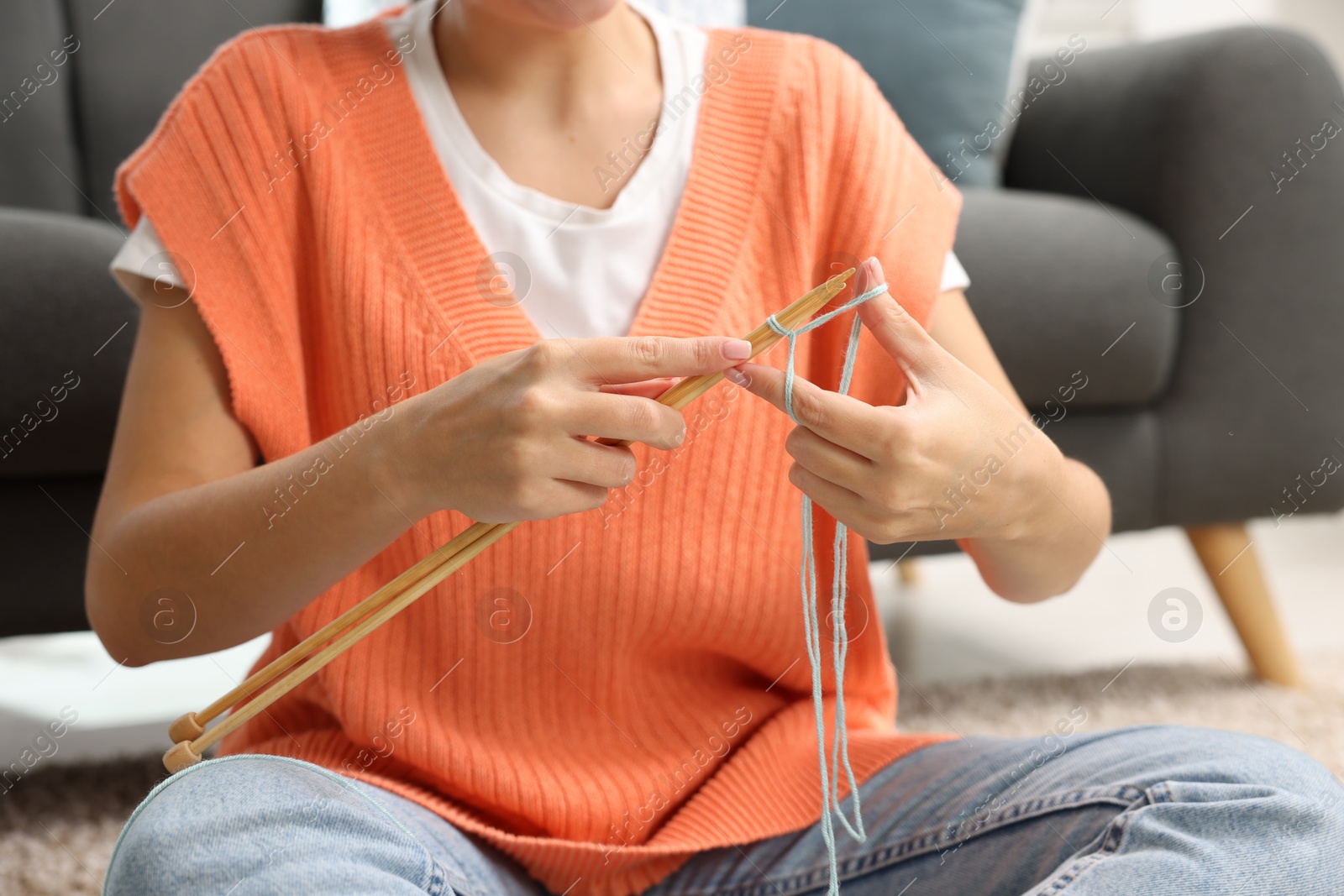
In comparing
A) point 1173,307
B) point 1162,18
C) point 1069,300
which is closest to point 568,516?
point 1069,300

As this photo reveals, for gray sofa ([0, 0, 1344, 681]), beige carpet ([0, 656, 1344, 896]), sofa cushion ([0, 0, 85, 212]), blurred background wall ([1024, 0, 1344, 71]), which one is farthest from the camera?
blurred background wall ([1024, 0, 1344, 71])

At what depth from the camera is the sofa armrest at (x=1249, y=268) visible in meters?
1.13

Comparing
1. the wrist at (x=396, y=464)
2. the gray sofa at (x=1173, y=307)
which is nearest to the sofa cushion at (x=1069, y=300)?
the gray sofa at (x=1173, y=307)

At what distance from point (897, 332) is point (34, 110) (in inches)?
47.4

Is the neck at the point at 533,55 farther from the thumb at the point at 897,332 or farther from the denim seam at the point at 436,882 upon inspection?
the denim seam at the point at 436,882

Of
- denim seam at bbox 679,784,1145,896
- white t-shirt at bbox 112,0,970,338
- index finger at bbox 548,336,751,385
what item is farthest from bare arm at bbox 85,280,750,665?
denim seam at bbox 679,784,1145,896

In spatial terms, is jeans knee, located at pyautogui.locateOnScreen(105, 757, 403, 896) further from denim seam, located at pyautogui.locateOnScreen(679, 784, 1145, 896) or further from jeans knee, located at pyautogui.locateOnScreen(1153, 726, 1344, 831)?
jeans knee, located at pyautogui.locateOnScreen(1153, 726, 1344, 831)

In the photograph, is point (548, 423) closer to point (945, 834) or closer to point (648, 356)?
point (648, 356)

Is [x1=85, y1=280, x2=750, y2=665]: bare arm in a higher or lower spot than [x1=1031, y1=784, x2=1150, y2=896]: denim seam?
higher

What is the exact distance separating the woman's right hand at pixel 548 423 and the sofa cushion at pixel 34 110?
1.05m

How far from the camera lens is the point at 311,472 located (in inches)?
21.3

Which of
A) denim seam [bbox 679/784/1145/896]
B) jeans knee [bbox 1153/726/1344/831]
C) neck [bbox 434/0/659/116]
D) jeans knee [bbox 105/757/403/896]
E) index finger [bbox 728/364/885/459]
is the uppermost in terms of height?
neck [bbox 434/0/659/116]

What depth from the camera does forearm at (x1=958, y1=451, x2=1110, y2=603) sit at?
22.7 inches

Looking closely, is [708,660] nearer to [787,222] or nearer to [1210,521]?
Result: [787,222]
